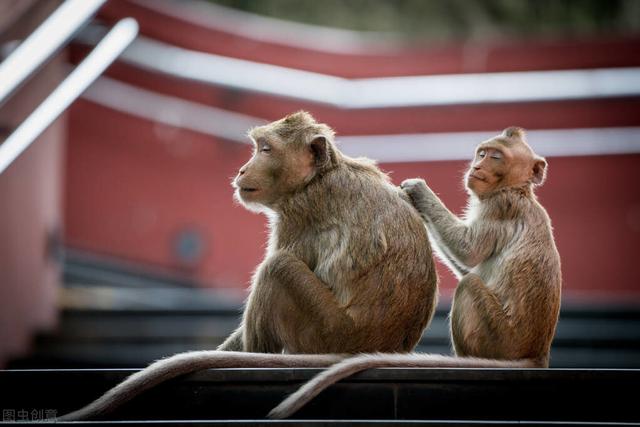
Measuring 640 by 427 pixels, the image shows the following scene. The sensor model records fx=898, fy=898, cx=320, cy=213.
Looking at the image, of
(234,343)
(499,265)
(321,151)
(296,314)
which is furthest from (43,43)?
(499,265)

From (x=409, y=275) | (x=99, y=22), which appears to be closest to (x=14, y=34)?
(x=99, y=22)

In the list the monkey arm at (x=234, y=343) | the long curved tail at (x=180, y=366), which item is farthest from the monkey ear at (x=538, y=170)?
the monkey arm at (x=234, y=343)

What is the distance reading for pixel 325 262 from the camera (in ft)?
10.3

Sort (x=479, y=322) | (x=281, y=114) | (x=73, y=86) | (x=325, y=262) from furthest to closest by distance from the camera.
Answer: (x=281, y=114) < (x=73, y=86) < (x=325, y=262) < (x=479, y=322)

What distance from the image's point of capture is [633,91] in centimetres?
995

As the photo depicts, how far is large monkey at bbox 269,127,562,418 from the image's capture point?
3.01m

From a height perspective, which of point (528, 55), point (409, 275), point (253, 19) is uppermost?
point (253, 19)

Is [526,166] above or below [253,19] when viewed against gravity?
below

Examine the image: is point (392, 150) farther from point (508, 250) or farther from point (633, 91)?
point (508, 250)

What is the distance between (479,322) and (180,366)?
1.00 meters

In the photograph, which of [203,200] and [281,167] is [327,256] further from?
[203,200]

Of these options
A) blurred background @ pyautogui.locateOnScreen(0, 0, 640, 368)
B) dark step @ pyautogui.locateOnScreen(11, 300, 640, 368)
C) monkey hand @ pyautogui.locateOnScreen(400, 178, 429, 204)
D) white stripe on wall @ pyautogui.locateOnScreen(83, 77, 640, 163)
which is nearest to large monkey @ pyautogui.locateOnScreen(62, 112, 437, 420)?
monkey hand @ pyautogui.locateOnScreen(400, 178, 429, 204)

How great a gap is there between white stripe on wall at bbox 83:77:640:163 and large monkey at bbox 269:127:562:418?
6.83 meters

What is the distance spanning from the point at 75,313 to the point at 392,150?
4.58 metres
